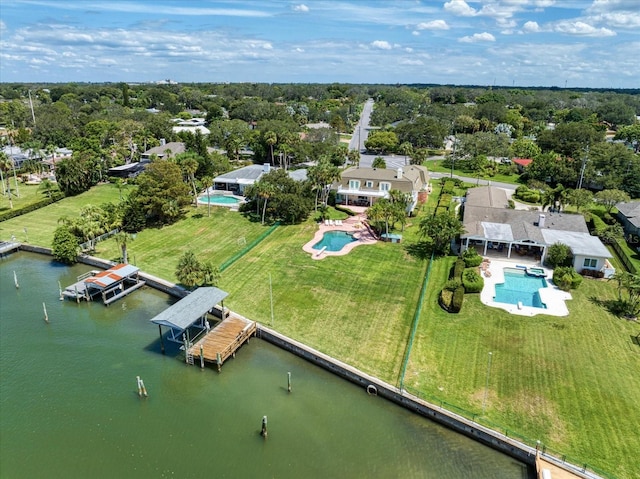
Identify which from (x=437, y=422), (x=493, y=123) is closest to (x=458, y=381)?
(x=437, y=422)

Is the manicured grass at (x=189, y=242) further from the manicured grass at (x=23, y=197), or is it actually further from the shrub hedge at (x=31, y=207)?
the manicured grass at (x=23, y=197)

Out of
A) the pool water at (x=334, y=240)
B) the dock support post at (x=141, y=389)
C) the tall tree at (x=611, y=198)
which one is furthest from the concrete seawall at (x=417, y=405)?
the tall tree at (x=611, y=198)

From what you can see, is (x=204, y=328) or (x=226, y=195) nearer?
(x=204, y=328)

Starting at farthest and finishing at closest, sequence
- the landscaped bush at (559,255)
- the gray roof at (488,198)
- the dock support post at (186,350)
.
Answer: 1. the gray roof at (488,198)
2. the landscaped bush at (559,255)
3. the dock support post at (186,350)

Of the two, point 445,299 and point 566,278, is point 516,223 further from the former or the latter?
point 445,299

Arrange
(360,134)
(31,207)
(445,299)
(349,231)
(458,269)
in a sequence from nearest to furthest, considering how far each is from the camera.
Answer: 1. (445,299)
2. (458,269)
3. (349,231)
4. (31,207)
5. (360,134)

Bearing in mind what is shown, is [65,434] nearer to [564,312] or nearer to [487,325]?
[487,325]

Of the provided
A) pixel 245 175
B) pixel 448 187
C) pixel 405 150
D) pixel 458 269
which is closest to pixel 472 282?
pixel 458 269

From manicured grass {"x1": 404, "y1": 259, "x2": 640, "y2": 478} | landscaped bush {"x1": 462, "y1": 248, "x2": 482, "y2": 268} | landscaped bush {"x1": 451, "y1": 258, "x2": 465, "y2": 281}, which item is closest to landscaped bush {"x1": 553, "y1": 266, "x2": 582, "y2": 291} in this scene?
manicured grass {"x1": 404, "y1": 259, "x2": 640, "y2": 478}
